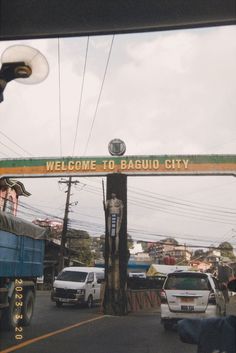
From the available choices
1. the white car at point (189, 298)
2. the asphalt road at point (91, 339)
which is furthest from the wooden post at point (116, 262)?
the white car at point (189, 298)

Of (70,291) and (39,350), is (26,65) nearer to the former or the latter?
(39,350)

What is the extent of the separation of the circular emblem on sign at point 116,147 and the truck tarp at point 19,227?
7493 millimetres

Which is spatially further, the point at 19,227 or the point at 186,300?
the point at 186,300

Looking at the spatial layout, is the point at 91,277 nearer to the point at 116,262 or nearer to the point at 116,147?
the point at 116,262

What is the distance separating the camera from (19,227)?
12.0 meters

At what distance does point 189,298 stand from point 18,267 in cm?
487

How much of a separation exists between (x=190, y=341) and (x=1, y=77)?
12.2 feet

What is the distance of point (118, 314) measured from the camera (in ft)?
63.1

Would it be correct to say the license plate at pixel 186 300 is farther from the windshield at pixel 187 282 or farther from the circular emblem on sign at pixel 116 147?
the circular emblem on sign at pixel 116 147

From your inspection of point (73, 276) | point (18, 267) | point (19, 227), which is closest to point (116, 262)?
point (73, 276)

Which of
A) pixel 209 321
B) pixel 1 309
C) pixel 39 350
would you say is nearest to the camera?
pixel 209 321

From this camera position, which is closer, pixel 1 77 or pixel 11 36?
pixel 1 77

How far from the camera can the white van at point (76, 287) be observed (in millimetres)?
21906

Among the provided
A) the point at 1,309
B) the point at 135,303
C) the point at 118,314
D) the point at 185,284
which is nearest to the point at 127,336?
the point at 185,284
